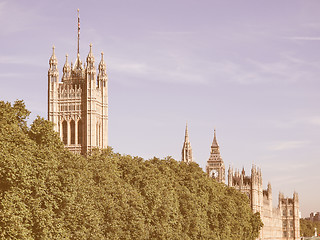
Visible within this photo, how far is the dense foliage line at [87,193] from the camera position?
139ft

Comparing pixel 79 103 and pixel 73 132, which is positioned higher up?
pixel 79 103

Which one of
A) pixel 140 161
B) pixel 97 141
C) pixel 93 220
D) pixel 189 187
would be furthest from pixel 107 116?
pixel 93 220

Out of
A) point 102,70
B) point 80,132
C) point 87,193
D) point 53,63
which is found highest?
point 53,63

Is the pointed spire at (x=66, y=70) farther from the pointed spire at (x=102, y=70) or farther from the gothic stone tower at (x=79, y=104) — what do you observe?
the pointed spire at (x=102, y=70)

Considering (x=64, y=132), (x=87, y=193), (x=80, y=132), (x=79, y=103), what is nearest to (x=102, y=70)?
(x=79, y=103)

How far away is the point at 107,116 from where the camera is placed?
185m

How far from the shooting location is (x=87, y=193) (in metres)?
52.8

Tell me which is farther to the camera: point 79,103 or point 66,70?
point 66,70

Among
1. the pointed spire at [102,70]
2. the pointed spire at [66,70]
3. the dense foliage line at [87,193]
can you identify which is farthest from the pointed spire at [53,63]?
the dense foliage line at [87,193]

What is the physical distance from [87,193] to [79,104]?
127406 mm

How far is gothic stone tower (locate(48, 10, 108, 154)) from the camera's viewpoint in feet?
575

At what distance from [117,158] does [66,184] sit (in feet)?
63.9

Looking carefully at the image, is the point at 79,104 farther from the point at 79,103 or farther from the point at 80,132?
the point at 80,132

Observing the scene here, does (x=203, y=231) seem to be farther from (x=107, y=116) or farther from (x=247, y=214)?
(x=107, y=116)
